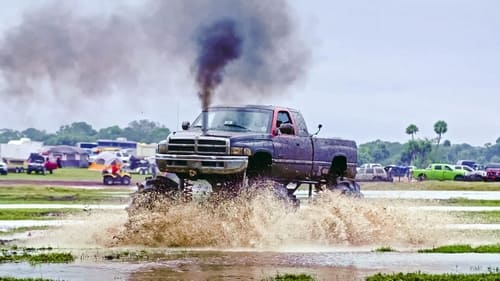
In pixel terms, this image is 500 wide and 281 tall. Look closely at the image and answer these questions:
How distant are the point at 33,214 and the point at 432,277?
17.9 meters

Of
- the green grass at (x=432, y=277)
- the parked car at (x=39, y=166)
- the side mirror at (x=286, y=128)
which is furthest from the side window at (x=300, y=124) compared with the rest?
the parked car at (x=39, y=166)

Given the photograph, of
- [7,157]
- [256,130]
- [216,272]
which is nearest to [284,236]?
[256,130]

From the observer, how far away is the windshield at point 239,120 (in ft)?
76.5

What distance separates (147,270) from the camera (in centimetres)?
1556

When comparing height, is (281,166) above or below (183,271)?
above

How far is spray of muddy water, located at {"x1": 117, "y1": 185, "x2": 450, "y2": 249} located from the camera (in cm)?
2072

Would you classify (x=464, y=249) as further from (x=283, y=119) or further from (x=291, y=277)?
(x=291, y=277)

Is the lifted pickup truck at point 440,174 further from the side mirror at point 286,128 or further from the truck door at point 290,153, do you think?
the side mirror at point 286,128

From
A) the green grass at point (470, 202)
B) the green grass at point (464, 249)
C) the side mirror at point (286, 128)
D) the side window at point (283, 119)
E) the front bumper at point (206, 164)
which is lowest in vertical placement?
the green grass at point (470, 202)

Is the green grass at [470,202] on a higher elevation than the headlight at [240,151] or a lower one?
lower

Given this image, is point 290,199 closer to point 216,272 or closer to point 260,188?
point 260,188

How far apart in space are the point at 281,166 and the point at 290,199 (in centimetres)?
78

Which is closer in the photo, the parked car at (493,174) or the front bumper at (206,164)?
the front bumper at (206,164)

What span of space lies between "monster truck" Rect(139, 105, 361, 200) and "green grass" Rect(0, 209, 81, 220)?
281 inches
